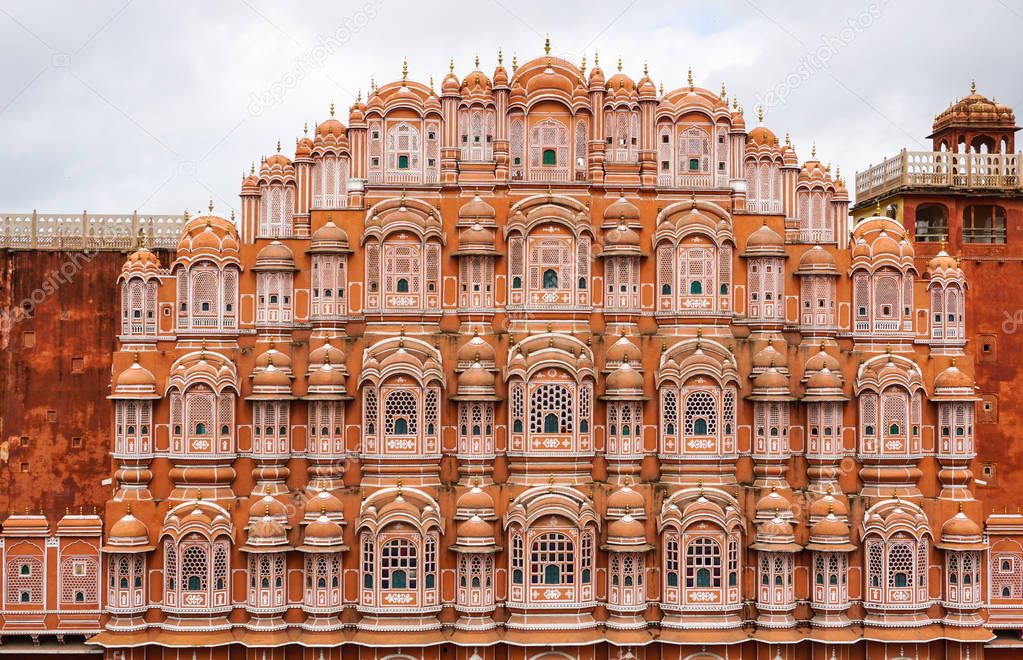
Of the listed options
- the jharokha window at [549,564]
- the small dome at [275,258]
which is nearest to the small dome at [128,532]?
the small dome at [275,258]

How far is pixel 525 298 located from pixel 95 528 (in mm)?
14742

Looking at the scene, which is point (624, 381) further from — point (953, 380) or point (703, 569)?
point (953, 380)

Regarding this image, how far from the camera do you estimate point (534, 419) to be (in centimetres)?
3416

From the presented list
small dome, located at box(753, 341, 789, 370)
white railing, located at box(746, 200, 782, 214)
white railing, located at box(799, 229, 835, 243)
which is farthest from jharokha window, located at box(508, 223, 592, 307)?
white railing, located at box(799, 229, 835, 243)

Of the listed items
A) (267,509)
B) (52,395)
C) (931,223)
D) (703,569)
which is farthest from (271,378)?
(931,223)

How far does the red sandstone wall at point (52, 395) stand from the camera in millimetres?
43281

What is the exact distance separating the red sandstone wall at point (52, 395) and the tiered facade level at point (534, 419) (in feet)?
29.0

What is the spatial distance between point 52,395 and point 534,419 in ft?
Answer: 67.0

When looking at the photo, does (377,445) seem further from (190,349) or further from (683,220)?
(683,220)

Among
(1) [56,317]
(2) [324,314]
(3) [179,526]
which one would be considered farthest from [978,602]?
(1) [56,317]

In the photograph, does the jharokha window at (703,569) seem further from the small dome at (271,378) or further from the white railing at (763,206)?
the small dome at (271,378)

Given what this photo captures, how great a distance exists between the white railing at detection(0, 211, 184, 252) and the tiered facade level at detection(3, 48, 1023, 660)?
1142cm

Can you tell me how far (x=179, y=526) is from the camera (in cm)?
3325

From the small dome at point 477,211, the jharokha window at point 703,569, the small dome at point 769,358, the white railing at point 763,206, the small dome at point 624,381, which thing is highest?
the white railing at point 763,206
